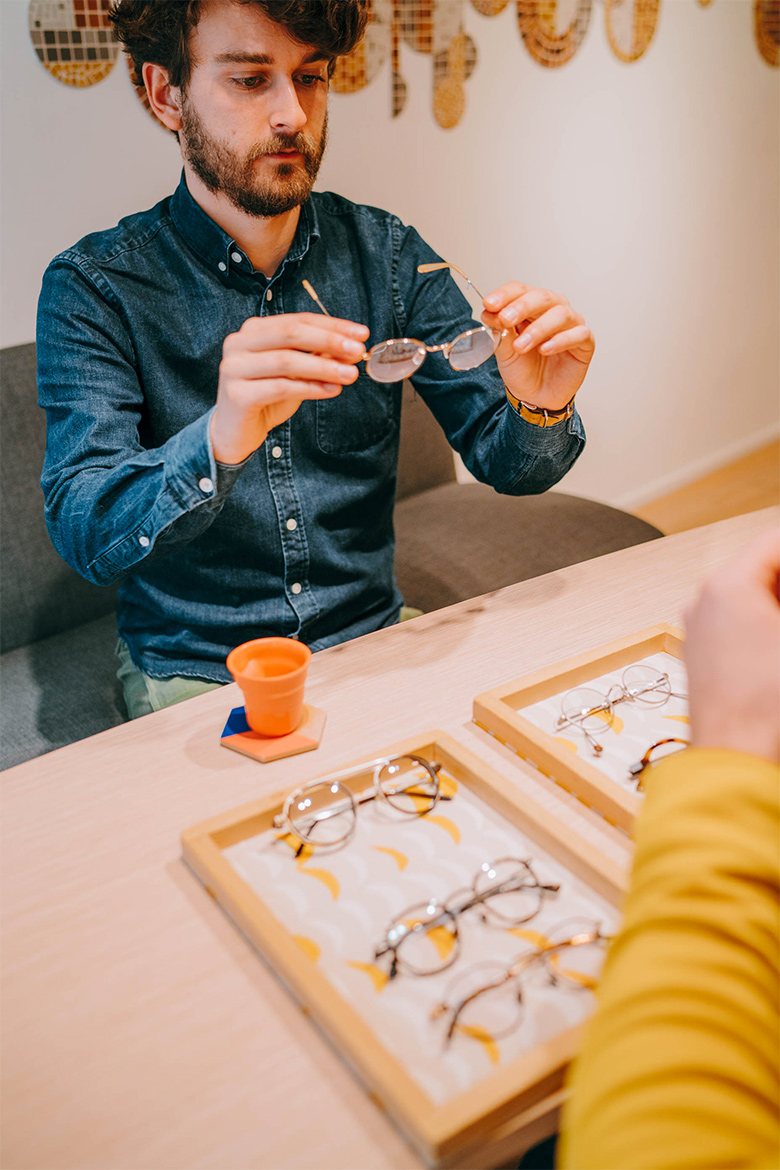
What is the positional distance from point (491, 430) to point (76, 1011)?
1.14m

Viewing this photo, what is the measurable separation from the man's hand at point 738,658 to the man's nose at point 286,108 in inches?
40.1

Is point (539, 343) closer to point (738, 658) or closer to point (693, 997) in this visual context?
point (738, 658)

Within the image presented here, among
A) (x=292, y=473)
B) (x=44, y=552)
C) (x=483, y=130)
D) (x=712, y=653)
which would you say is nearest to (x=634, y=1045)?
(x=712, y=653)

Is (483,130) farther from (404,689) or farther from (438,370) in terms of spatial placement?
(404,689)

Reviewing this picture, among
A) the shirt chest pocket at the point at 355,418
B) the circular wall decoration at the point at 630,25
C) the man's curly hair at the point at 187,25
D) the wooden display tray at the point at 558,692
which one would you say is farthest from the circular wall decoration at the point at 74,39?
the circular wall decoration at the point at 630,25

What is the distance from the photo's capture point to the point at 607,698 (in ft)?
3.52

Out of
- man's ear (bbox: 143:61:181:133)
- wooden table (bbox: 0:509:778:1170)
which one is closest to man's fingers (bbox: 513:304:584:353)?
wooden table (bbox: 0:509:778:1170)

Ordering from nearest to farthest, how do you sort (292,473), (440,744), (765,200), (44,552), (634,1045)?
(634,1045), (440,744), (292,473), (44,552), (765,200)

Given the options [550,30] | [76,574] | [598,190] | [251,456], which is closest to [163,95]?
[251,456]

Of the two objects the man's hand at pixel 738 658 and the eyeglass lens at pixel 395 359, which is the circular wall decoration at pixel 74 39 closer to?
the eyeglass lens at pixel 395 359

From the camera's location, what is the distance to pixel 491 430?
159 centimetres

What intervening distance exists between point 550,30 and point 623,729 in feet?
8.12

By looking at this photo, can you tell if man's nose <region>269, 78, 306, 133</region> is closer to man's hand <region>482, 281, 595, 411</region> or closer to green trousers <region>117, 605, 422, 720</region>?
man's hand <region>482, 281, 595, 411</region>

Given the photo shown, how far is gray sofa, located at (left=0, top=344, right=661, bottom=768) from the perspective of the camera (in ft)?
5.61
